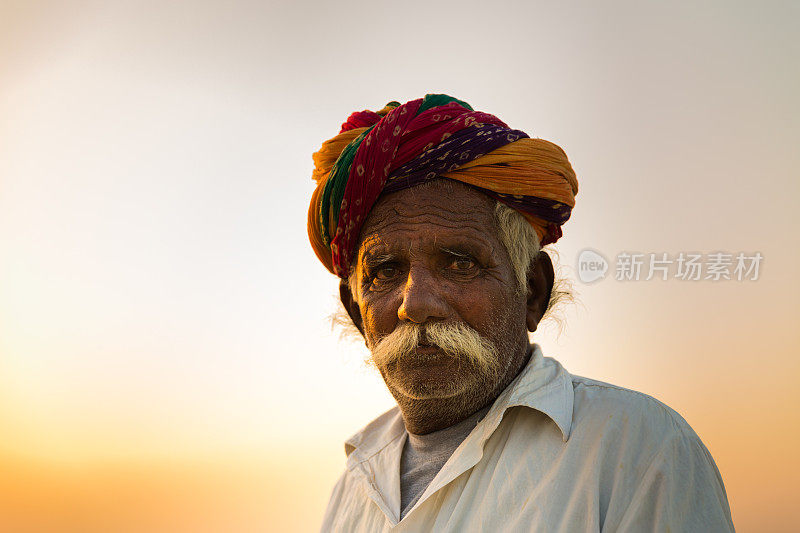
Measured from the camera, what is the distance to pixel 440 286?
4.86 feet

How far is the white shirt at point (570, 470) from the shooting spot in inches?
45.4

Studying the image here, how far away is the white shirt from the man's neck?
1.5 inches

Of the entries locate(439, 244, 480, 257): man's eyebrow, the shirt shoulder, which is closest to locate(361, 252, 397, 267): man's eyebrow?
locate(439, 244, 480, 257): man's eyebrow

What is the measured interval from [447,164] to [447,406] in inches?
23.1

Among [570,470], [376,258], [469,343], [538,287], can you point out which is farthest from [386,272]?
[570,470]

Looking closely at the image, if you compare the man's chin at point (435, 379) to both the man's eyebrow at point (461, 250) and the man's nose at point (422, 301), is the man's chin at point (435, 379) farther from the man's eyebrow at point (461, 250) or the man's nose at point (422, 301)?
the man's eyebrow at point (461, 250)

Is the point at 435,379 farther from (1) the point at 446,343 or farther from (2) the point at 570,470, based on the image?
(2) the point at 570,470

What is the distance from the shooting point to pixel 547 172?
1581 millimetres

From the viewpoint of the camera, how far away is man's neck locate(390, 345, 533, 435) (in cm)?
153

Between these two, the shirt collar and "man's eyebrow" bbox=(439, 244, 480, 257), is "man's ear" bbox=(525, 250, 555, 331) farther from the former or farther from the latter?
"man's eyebrow" bbox=(439, 244, 480, 257)

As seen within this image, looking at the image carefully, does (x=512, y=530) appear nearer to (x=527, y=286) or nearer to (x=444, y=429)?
(x=444, y=429)

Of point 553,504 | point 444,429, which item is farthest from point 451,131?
point 553,504

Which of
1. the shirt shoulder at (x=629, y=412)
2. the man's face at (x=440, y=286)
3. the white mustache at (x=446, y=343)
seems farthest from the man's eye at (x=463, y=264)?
the shirt shoulder at (x=629, y=412)

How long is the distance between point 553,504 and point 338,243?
0.84m
